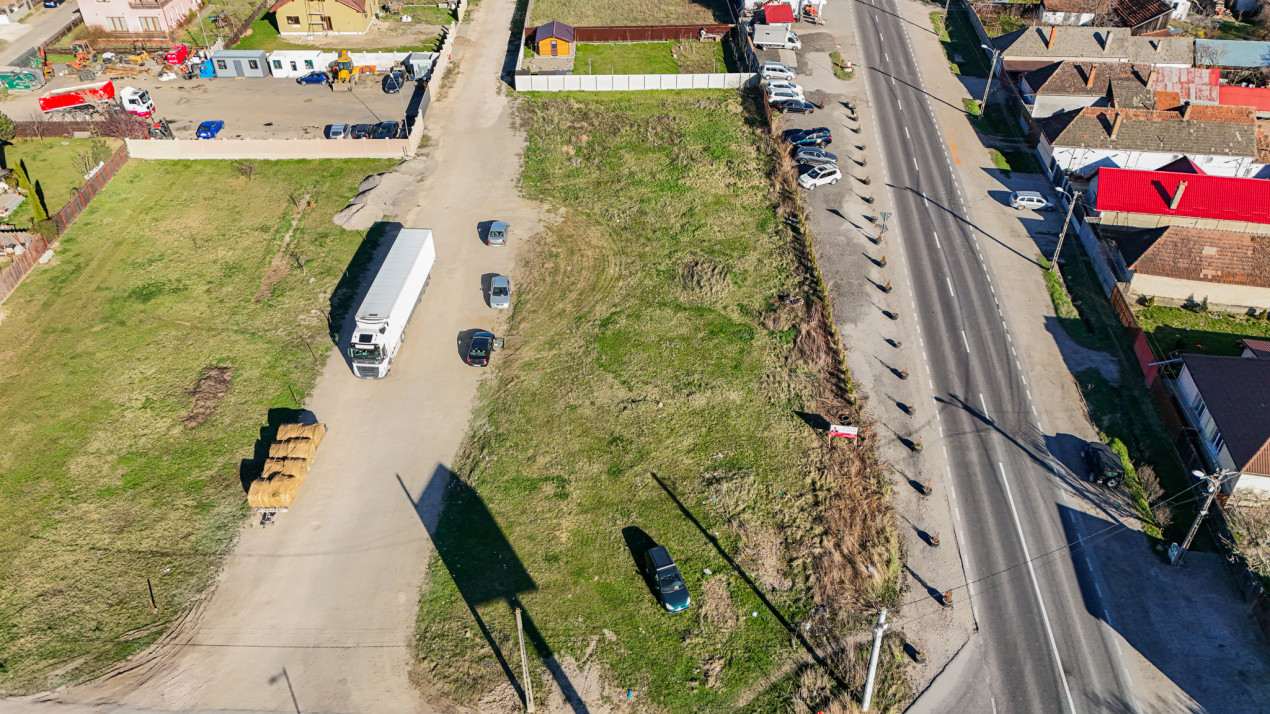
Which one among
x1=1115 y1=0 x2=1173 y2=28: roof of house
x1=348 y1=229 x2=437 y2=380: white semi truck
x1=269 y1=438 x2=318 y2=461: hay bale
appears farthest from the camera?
x1=1115 y1=0 x2=1173 y2=28: roof of house

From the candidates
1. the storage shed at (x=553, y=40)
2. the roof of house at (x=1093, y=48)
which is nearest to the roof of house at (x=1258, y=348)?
the roof of house at (x=1093, y=48)

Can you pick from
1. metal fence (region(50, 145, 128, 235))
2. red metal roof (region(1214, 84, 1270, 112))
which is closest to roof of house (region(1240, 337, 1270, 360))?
red metal roof (region(1214, 84, 1270, 112))

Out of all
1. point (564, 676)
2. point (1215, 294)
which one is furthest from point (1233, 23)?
point (564, 676)

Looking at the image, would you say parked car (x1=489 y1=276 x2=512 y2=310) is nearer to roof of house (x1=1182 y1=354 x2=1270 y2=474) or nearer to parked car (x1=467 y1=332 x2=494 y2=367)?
parked car (x1=467 y1=332 x2=494 y2=367)

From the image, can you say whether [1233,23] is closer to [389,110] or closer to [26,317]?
[389,110]

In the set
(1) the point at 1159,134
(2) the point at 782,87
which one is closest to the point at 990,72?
(1) the point at 1159,134

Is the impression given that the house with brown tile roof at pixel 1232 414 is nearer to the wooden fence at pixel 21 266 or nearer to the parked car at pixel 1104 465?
the parked car at pixel 1104 465
